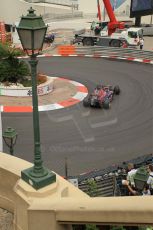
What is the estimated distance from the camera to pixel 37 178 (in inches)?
248

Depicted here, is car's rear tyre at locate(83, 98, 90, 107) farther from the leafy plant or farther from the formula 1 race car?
the leafy plant

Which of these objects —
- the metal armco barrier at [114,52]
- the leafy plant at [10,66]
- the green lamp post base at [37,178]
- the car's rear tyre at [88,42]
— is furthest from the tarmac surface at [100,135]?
the car's rear tyre at [88,42]

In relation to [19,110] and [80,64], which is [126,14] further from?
[19,110]

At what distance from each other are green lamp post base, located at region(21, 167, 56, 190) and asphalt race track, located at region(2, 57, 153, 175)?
6691 mm

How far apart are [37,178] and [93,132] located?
34.4ft

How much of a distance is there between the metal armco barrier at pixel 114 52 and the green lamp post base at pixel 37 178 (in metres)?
27.4

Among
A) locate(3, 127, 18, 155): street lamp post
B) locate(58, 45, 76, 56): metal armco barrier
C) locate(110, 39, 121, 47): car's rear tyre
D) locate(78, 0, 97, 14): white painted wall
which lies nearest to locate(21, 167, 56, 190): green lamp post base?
locate(3, 127, 18, 155): street lamp post

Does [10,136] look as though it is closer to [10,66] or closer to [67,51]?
[10,66]

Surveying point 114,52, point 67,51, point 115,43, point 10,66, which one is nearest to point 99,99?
point 10,66

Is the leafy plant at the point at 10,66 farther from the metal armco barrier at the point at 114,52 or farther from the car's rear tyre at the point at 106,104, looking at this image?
the metal armco barrier at the point at 114,52

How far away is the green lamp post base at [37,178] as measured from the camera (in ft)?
20.5

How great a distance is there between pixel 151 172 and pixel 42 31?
230 inches

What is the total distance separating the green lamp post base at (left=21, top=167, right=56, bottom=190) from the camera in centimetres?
624

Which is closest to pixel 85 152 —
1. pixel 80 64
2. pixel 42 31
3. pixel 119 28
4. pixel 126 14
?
pixel 42 31
